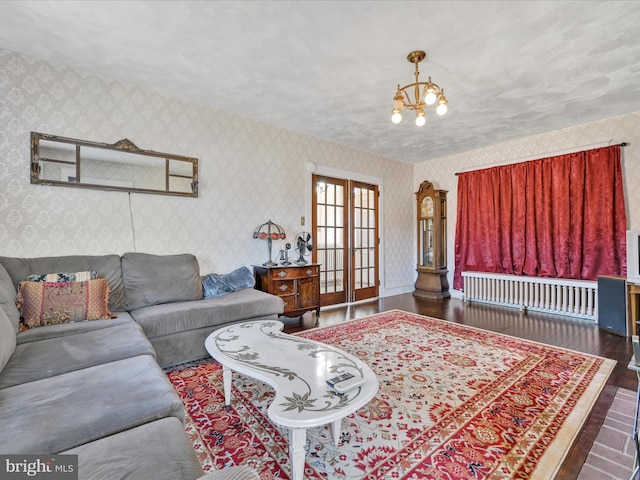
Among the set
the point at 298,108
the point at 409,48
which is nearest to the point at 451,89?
the point at 409,48

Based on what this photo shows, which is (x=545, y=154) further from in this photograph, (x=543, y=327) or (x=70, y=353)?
(x=70, y=353)

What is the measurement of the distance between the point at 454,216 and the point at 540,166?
1.51 meters

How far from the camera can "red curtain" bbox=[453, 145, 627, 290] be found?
12.5 feet

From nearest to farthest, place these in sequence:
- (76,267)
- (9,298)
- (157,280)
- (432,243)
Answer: (9,298) → (76,267) → (157,280) → (432,243)

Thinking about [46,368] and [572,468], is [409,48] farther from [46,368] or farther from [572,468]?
[46,368]

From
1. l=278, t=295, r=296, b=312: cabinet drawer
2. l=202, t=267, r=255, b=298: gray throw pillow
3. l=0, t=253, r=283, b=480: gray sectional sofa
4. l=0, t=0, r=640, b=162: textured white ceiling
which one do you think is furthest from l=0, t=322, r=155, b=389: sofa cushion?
l=0, t=0, r=640, b=162: textured white ceiling

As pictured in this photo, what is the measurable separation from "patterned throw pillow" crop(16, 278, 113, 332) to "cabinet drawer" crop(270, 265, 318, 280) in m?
1.69

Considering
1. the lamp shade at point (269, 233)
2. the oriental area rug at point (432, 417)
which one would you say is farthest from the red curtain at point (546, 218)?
the lamp shade at point (269, 233)

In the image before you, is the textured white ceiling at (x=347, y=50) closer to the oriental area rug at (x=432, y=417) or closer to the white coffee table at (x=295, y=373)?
the white coffee table at (x=295, y=373)

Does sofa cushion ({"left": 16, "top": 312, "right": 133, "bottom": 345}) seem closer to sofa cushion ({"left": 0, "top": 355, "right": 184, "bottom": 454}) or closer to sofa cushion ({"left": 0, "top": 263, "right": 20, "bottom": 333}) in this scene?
sofa cushion ({"left": 0, "top": 263, "right": 20, "bottom": 333})

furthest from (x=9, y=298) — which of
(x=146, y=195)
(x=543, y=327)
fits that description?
(x=543, y=327)

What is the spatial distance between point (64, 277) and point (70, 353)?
1046mm

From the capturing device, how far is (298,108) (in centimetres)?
352

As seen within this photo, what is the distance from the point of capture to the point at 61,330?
202 centimetres
